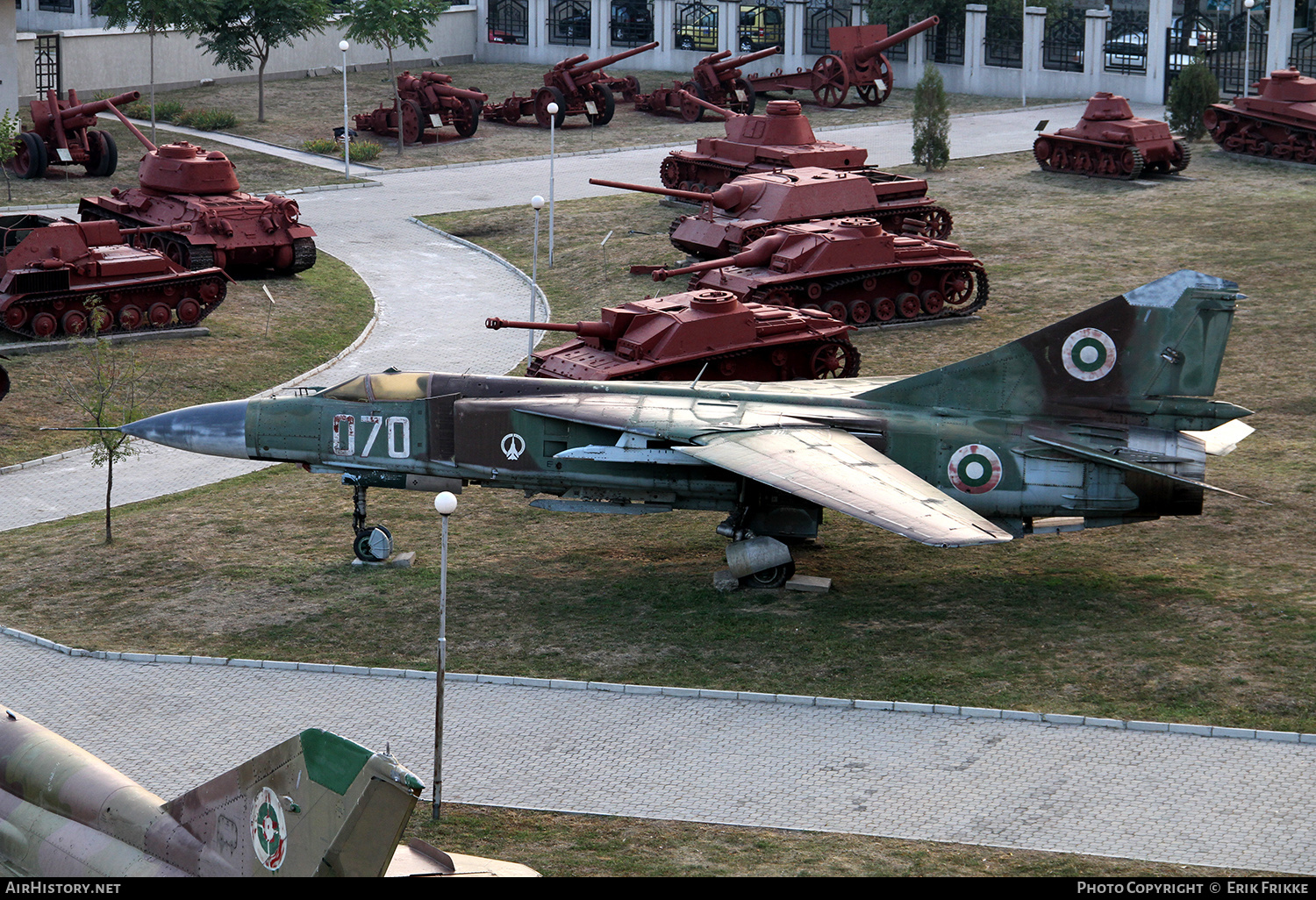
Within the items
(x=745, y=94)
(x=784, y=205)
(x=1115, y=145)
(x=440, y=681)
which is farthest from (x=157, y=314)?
(x=745, y=94)

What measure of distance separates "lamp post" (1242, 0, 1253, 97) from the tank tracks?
253 cm

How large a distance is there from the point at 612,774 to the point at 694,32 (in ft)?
160

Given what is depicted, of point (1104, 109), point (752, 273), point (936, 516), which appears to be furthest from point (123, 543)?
point (1104, 109)

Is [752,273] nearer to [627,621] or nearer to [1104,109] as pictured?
[627,621]

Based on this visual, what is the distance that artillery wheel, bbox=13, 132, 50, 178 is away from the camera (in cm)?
4109

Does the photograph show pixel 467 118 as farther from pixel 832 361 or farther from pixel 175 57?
pixel 832 361

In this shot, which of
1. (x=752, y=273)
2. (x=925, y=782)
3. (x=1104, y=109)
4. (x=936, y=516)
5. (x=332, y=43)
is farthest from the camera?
(x=332, y=43)

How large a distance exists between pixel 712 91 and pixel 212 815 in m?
43.6

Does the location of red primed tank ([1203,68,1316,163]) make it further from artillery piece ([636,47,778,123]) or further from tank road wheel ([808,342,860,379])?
tank road wheel ([808,342,860,379])

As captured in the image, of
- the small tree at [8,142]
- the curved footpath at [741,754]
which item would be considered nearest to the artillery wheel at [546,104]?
the small tree at [8,142]

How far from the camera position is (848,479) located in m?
16.3

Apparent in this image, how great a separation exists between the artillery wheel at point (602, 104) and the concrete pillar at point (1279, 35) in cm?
2036

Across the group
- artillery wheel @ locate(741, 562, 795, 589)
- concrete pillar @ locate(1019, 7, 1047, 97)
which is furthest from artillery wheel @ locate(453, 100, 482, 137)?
artillery wheel @ locate(741, 562, 795, 589)

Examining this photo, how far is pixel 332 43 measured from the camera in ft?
191
